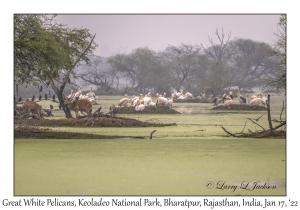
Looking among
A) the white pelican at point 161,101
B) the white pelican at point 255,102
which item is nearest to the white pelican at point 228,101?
the white pelican at point 255,102

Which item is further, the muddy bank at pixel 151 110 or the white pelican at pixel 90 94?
the muddy bank at pixel 151 110

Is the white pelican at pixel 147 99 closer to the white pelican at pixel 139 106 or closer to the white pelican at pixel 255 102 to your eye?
the white pelican at pixel 139 106

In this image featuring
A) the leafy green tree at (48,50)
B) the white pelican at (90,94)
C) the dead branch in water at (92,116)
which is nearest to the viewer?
the leafy green tree at (48,50)

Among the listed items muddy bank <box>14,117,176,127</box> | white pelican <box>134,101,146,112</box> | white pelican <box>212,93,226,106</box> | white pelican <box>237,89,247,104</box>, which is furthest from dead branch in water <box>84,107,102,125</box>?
white pelican <box>237,89,247,104</box>

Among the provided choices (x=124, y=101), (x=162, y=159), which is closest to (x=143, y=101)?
(x=124, y=101)

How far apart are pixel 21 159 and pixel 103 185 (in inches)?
95.0

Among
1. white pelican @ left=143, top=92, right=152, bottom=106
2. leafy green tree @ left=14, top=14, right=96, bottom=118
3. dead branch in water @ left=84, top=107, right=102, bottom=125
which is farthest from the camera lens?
dead branch in water @ left=84, top=107, right=102, bottom=125

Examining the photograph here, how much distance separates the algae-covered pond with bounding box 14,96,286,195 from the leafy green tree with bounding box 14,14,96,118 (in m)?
0.73

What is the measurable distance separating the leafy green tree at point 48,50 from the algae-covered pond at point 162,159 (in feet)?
2.41

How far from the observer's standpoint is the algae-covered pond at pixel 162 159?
7902 mm

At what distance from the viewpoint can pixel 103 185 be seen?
312 inches

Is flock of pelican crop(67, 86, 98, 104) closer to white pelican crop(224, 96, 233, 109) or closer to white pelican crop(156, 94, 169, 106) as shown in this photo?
white pelican crop(156, 94, 169, 106)

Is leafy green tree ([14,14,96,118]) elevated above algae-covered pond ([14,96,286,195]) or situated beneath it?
elevated above

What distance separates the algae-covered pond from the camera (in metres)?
7.90
